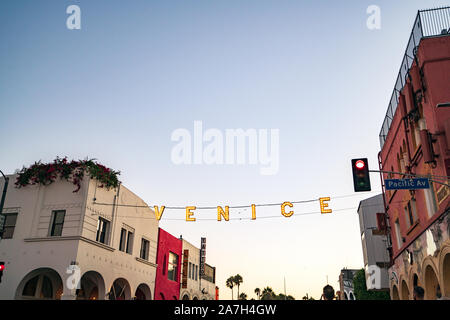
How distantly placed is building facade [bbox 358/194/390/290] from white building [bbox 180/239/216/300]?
1843 centimetres

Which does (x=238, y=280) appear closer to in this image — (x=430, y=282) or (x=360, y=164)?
(x=430, y=282)

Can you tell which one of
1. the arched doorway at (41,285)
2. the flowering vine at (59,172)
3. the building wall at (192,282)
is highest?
the flowering vine at (59,172)

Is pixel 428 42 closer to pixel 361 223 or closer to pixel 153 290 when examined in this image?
pixel 153 290

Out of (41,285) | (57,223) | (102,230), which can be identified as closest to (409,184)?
(102,230)

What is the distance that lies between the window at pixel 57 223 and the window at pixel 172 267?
1504cm

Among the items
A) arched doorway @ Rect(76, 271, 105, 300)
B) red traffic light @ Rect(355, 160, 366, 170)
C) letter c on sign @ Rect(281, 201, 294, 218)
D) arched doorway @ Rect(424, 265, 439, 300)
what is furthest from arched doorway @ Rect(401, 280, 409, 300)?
arched doorway @ Rect(76, 271, 105, 300)

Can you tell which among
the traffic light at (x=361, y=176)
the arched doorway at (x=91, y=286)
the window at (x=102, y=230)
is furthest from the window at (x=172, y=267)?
the traffic light at (x=361, y=176)

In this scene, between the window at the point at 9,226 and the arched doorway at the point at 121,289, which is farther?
the arched doorway at the point at 121,289

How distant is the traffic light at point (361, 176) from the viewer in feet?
42.3

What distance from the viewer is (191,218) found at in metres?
24.2

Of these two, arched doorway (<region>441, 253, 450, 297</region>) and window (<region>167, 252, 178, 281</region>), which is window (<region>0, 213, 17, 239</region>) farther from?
arched doorway (<region>441, 253, 450, 297</region>)

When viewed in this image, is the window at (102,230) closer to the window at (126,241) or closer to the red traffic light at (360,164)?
the window at (126,241)

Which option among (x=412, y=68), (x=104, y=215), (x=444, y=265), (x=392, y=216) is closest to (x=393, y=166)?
(x=392, y=216)

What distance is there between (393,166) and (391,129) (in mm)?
2258
